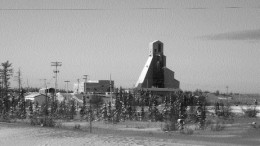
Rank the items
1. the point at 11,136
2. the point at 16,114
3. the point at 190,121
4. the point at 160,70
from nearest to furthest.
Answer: the point at 11,136, the point at 190,121, the point at 16,114, the point at 160,70

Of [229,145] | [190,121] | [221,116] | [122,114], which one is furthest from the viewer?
[122,114]

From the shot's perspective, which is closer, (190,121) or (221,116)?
(190,121)

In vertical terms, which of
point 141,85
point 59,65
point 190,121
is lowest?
point 190,121

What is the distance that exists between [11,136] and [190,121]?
18.4m

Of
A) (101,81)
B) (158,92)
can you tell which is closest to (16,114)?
(158,92)

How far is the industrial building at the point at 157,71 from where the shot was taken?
6334 centimetres

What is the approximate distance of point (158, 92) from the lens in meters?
62.5

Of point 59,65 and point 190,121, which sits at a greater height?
point 59,65

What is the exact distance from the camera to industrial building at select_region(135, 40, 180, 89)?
63.3 m

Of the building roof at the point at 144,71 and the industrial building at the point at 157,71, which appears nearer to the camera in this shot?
the building roof at the point at 144,71

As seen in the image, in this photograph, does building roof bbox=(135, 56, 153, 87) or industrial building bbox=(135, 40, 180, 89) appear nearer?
building roof bbox=(135, 56, 153, 87)

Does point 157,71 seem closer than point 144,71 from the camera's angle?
No

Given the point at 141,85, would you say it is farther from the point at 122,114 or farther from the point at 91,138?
the point at 91,138

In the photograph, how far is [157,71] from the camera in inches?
2516
